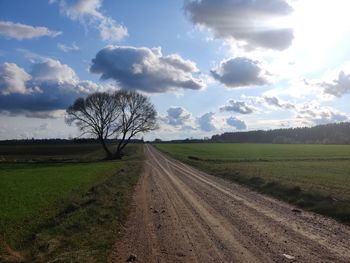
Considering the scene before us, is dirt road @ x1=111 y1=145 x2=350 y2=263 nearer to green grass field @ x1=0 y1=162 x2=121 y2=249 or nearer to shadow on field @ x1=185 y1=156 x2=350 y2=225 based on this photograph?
shadow on field @ x1=185 y1=156 x2=350 y2=225

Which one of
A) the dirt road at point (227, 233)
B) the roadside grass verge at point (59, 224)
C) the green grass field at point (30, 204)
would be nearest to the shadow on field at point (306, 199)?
the dirt road at point (227, 233)

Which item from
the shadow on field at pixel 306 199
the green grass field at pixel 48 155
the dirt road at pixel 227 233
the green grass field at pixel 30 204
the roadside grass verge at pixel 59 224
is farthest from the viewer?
the green grass field at pixel 48 155

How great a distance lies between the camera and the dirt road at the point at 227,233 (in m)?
10.8

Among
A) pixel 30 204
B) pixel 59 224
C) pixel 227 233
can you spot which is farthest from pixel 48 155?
pixel 227 233

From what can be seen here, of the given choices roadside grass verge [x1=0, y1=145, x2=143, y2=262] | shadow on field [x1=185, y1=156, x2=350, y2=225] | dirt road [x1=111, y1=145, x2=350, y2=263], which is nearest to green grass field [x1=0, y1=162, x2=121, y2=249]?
roadside grass verge [x1=0, y1=145, x2=143, y2=262]

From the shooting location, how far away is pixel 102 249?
11.5 metres

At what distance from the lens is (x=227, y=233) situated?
13352 millimetres

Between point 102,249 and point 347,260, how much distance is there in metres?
6.57

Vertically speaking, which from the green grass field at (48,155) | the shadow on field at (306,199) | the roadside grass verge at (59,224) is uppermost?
the green grass field at (48,155)

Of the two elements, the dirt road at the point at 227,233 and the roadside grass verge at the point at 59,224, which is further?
the roadside grass verge at the point at 59,224

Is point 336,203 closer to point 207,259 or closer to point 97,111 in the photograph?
point 207,259

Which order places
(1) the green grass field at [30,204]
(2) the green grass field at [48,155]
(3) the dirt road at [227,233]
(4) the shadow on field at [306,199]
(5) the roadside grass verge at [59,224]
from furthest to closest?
(2) the green grass field at [48,155] < (4) the shadow on field at [306,199] < (1) the green grass field at [30,204] < (5) the roadside grass verge at [59,224] < (3) the dirt road at [227,233]

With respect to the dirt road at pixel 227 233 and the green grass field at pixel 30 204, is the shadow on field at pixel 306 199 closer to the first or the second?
the dirt road at pixel 227 233

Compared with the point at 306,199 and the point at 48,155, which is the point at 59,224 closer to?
the point at 306,199
